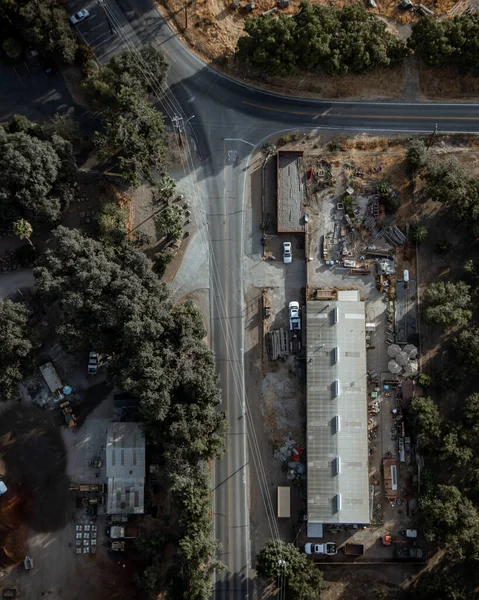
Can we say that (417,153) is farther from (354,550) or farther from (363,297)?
(354,550)

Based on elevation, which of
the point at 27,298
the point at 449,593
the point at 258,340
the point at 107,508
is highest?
the point at 27,298

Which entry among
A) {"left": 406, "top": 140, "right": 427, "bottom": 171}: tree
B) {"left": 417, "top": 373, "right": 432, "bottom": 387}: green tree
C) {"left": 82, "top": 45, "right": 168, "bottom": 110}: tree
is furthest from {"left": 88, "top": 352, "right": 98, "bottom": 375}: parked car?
{"left": 406, "top": 140, "right": 427, "bottom": 171}: tree

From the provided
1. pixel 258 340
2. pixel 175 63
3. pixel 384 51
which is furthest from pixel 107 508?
pixel 384 51

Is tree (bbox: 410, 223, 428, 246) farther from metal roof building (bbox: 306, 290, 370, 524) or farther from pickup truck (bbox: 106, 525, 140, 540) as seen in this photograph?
pickup truck (bbox: 106, 525, 140, 540)

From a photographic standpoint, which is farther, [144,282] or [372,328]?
[372,328]

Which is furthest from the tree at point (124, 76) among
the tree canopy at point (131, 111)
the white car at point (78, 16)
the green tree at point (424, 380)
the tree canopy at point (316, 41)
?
the green tree at point (424, 380)

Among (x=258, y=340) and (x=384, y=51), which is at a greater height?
(x=384, y=51)

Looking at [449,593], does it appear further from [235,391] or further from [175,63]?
[175,63]

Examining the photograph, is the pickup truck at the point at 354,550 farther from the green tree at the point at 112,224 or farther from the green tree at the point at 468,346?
the green tree at the point at 112,224
